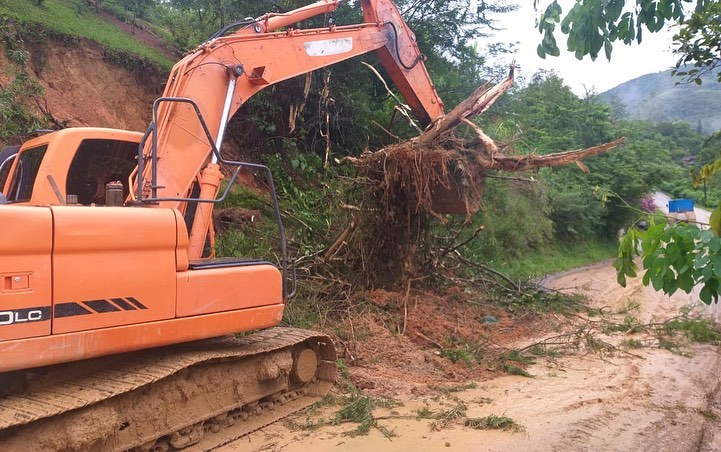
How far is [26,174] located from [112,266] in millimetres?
1501

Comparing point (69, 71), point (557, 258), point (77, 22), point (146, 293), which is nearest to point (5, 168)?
point (146, 293)

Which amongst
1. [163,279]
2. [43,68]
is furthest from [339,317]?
[43,68]

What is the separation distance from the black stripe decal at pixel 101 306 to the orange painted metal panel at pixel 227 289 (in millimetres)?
496

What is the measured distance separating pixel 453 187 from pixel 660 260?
499 cm

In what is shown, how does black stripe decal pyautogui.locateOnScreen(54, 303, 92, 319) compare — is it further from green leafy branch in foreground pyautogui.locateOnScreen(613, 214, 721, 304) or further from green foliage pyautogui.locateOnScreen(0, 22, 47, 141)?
green foliage pyautogui.locateOnScreen(0, 22, 47, 141)

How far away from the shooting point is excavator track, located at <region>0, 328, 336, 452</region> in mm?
3475

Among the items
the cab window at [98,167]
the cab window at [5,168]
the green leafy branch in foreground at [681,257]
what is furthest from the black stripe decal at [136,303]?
the green leafy branch in foreground at [681,257]

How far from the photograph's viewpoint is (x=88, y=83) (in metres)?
10.8

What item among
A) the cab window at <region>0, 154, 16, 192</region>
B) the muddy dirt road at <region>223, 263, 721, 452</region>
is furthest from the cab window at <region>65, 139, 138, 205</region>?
the muddy dirt road at <region>223, 263, 721, 452</region>

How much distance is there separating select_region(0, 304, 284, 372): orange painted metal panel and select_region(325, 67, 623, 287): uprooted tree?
3.32 meters

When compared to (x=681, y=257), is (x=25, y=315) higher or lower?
lower

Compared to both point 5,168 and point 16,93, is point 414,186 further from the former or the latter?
point 16,93

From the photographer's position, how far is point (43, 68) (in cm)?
1025

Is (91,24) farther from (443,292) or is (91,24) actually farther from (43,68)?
(443,292)
